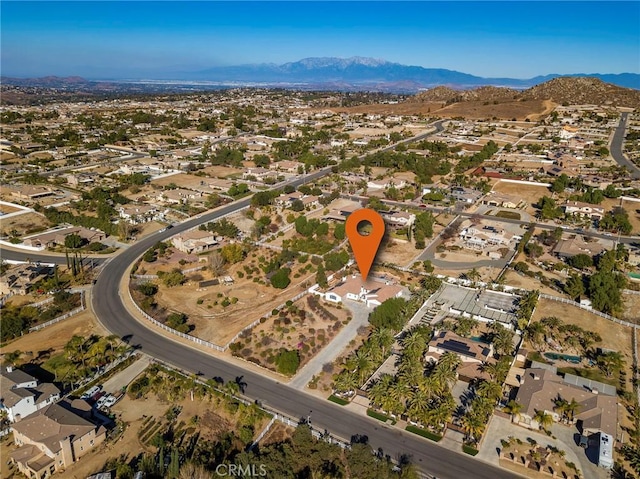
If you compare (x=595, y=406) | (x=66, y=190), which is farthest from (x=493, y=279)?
(x=66, y=190)

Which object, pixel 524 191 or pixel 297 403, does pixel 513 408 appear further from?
pixel 524 191

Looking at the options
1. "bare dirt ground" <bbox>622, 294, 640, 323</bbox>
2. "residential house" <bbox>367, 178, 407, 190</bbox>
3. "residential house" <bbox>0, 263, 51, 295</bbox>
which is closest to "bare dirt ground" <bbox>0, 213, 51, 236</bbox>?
"residential house" <bbox>0, 263, 51, 295</bbox>

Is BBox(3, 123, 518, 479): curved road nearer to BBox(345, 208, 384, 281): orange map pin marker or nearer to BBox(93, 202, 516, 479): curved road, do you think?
BBox(93, 202, 516, 479): curved road

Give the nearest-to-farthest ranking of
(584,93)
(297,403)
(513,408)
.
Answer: (513,408)
(297,403)
(584,93)

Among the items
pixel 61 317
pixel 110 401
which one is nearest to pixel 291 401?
pixel 110 401

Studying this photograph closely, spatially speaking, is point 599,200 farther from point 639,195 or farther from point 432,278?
point 432,278

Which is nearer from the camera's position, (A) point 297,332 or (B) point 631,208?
(A) point 297,332
